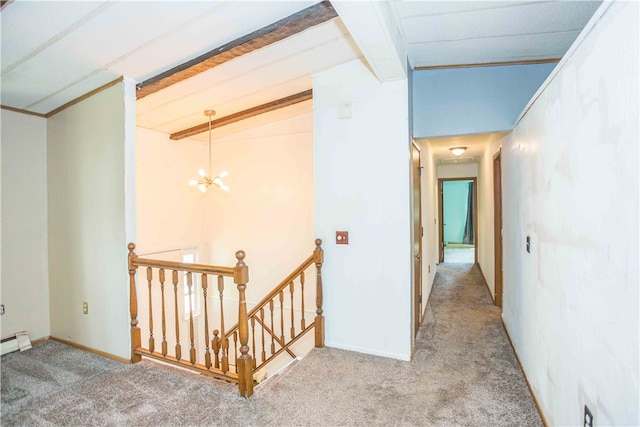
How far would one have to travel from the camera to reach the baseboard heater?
3146 millimetres

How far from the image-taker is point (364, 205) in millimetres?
3066

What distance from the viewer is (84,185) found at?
10.4 ft

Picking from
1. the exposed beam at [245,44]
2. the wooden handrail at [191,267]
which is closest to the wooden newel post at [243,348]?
the wooden handrail at [191,267]

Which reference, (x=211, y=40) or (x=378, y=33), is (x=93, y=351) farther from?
(x=378, y=33)

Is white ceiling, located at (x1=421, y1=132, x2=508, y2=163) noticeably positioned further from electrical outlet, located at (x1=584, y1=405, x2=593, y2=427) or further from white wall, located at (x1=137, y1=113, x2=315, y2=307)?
electrical outlet, located at (x1=584, y1=405, x2=593, y2=427)

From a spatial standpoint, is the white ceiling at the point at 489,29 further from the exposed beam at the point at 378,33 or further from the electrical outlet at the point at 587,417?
the electrical outlet at the point at 587,417

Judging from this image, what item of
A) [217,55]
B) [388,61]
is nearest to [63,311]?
[217,55]

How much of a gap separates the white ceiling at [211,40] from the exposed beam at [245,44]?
48 millimetres

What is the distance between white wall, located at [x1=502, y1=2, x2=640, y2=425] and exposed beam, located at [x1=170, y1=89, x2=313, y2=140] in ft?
7.93

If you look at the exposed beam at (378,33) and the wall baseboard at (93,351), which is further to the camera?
the wall baseboard at (93,351)

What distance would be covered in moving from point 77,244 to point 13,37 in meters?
1.84

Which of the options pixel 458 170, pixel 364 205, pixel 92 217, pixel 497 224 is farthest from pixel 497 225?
pixel 92 217

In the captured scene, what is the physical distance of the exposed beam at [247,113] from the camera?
3879 millimetres

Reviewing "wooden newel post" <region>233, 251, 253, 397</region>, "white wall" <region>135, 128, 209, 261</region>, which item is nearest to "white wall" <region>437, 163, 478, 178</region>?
"white wall" <region>135, 128, 209, 261</region>
